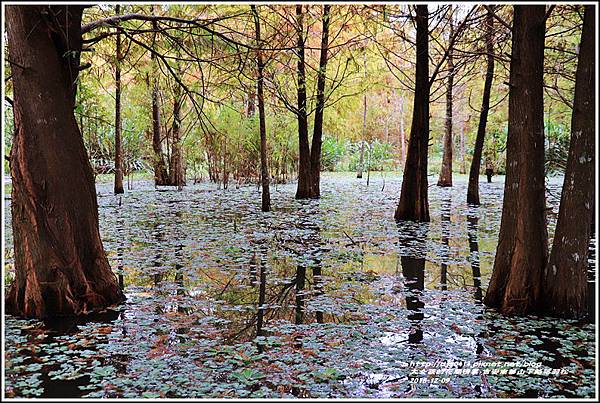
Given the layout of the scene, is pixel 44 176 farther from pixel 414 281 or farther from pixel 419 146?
pixel 419 146

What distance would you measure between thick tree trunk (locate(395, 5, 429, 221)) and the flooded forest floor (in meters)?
1.96

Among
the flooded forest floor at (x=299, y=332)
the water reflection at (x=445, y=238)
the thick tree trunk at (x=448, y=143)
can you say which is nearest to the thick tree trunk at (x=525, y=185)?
the flooded forest floor at (x=299, y=332)

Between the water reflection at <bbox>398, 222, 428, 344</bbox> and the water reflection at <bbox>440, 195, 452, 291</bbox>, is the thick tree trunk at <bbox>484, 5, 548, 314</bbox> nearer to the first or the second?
the water reflection at <bbox>398, 222, 428, 344</bbox>

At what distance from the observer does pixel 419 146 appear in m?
9.98

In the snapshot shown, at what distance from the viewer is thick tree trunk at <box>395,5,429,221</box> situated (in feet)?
32.8

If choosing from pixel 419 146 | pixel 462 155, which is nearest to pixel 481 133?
pixel 419 146

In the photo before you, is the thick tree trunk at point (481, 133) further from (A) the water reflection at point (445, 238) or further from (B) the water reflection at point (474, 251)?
(B) the water reflection at point (474, 251)

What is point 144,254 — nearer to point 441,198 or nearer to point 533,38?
point 533,38

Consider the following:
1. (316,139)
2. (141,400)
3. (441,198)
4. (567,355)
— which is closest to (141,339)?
(141,400)

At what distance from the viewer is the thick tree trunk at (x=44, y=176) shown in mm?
4488

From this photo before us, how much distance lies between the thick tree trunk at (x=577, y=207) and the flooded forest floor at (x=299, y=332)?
0.75 ft

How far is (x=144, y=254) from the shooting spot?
23.3 feet

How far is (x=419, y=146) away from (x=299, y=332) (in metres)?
6.52

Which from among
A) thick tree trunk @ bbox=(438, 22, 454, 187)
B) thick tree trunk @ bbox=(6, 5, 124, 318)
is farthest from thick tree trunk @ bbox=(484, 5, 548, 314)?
thick tree trunk @ bbox=(438, 22, 454, 187)
